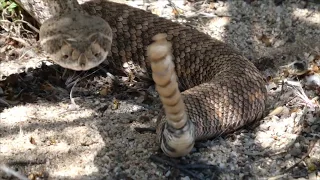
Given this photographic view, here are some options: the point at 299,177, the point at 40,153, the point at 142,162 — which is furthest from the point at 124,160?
the point at 299,177

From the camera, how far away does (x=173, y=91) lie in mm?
2746

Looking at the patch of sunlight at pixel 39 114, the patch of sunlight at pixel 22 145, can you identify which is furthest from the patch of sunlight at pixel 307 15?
the patch of sunlight at pixel 22 145

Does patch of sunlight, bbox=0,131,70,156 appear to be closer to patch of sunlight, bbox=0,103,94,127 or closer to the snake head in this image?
patch of sunlight, bbox=0,103,94,127

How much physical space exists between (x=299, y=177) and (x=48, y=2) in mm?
2199

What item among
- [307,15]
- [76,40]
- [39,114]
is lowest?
[39,114]

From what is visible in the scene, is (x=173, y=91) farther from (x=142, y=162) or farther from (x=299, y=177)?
(x=299, y=177)

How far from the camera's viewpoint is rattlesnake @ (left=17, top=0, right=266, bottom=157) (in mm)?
3016

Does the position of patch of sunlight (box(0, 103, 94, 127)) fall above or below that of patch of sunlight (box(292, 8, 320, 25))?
below

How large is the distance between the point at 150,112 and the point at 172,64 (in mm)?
1335

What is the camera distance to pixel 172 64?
2637 mm

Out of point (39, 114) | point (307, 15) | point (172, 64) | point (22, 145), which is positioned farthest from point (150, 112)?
point (307, 15)

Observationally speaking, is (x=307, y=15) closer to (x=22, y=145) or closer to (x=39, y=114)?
(x=39, y=114)

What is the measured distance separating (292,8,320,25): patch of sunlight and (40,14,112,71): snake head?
6.47ft

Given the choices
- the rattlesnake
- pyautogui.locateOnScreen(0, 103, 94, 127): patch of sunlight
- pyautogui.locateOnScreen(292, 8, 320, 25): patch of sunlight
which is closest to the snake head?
the rattlesnake
